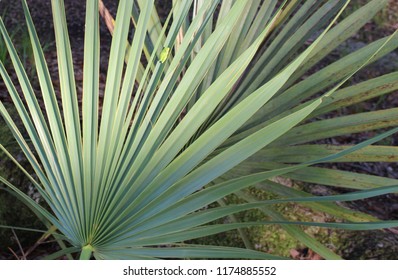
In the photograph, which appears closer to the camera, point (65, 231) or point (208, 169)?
point (208, 169)

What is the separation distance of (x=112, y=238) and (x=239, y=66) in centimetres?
48

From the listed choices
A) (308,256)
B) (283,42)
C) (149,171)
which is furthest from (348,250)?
(149,171)

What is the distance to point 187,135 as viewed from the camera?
1.17 m

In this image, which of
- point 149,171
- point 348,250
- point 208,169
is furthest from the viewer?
point 348,250

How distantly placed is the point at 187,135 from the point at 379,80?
0.56 metres

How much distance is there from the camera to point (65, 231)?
1239mm

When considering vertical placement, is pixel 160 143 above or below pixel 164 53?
below

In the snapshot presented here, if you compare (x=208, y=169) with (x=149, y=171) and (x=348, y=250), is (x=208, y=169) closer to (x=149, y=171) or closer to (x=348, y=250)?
(x=149, y=171)

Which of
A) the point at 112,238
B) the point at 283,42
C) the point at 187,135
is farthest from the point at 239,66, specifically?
the point at 283,42

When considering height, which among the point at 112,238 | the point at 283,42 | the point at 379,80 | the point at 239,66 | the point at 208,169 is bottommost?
the point at 112,238

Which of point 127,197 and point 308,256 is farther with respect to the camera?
point 308,256

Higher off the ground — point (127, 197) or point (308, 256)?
point (308, 256)

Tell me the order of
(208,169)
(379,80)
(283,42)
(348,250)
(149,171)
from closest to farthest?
(208,169) → (149,171) → (379,80) → (283,42) → (348,250)

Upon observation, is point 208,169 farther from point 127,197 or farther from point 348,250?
point 348,250
